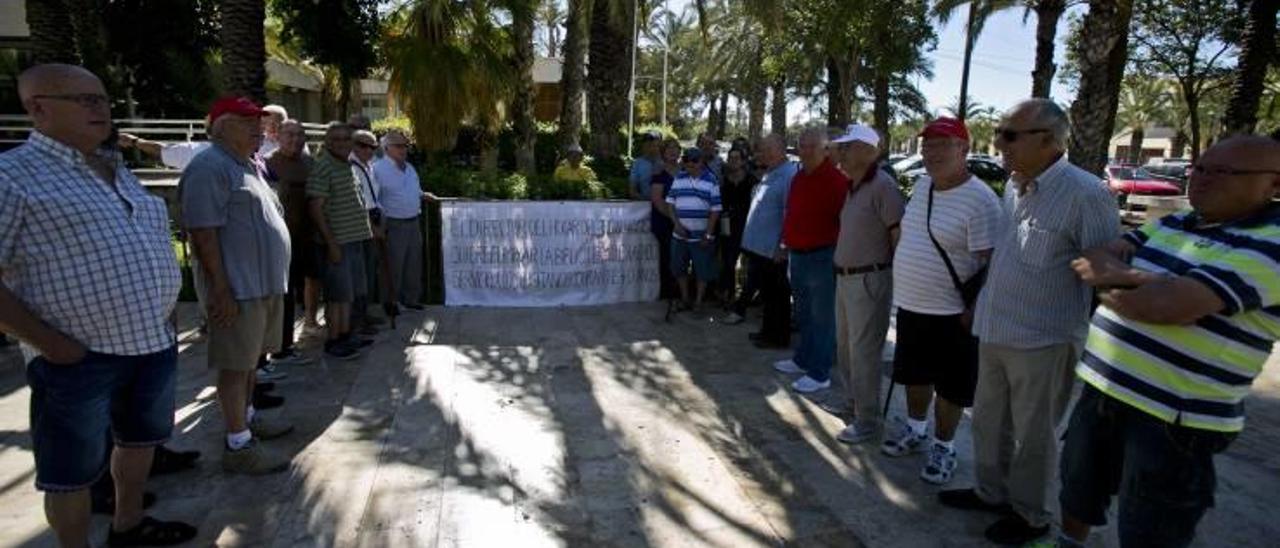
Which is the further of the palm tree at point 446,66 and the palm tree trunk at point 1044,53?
the palm tree trunk at point 1044,53

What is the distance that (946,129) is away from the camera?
11.8 feet

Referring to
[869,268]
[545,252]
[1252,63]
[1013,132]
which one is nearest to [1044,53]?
[1252,63]

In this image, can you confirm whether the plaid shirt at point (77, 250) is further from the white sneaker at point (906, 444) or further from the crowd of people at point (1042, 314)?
the white sneaker at point (906, 444)

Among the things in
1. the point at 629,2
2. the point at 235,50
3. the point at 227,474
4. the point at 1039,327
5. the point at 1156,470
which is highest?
the point at 629,2

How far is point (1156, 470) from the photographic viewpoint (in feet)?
7.85

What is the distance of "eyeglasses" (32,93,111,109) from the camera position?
262cm

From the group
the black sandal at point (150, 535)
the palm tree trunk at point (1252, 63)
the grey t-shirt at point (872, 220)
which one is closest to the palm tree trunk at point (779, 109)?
the palm tree trunk at point (1252, 63)

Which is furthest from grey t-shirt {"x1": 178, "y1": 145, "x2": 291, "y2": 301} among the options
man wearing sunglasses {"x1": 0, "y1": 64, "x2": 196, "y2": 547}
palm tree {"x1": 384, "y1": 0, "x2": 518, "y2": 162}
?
palm tree {"x1": 384, "y1": 0, "x2": 518, "y2": 162}

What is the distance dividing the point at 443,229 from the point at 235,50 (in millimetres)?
3500

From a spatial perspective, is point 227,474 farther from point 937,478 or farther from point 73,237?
point 937,478

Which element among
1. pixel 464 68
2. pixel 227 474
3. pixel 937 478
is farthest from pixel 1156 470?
pixel 464 68

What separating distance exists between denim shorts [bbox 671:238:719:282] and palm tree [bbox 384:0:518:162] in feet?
18.0

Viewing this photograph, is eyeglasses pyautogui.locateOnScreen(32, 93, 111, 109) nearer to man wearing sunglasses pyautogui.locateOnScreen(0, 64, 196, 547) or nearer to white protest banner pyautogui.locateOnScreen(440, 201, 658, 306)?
man wearing sunglasses pyautogui.locateOnScreen(0, 64, 196, 547)

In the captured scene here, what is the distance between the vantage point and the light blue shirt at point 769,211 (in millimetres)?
6305
